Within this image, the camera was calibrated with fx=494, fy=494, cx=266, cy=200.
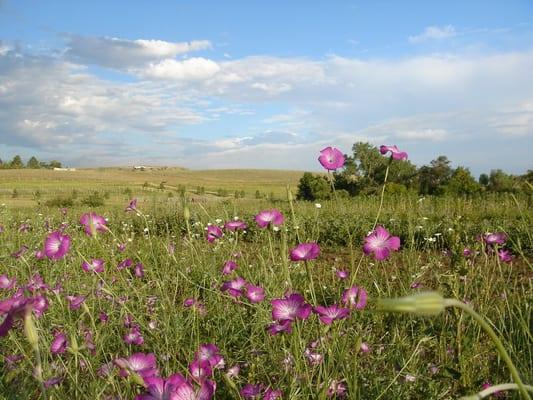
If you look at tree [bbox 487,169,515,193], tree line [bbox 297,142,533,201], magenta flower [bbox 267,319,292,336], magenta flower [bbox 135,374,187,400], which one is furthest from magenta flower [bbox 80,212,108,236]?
tree [bbox 487,169,515,193]

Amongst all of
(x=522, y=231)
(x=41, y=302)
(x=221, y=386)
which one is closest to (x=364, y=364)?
(x=221, y=386)

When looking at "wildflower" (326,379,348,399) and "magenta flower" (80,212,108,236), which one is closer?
"wildflower" (326,379,348,399)

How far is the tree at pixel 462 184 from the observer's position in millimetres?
12703

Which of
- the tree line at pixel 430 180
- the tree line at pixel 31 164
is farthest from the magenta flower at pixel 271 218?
the tree line at pixel 31 164

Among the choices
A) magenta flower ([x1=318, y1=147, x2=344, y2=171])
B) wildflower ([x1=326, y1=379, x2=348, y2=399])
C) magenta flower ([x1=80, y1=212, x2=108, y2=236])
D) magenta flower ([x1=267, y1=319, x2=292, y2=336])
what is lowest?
wildflower ([x1=326, y1=379, x2=348, y2=399])

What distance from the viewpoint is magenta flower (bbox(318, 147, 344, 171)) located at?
5.40 ft

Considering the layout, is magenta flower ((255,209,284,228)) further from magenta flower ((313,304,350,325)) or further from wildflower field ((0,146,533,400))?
magenta flower ((313,304,350,325))

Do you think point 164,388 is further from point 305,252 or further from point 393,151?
point 393,151

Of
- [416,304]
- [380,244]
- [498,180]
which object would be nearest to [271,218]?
[380,244]

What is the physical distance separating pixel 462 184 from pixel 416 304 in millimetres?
13329

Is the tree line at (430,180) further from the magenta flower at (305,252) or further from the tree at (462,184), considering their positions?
the magenta flower at (305,252)

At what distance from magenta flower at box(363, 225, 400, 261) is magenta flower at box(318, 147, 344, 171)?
0.86 ft

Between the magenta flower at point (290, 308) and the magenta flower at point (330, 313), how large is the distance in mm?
38

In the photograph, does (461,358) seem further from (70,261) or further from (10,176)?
(10,176)
